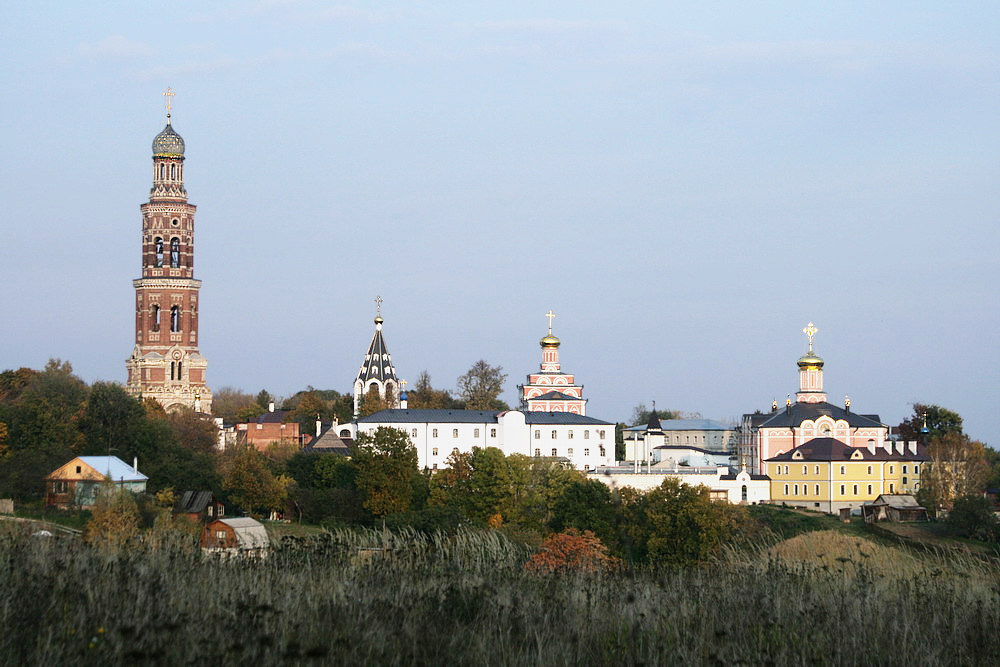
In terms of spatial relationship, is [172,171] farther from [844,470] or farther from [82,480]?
[844,470]

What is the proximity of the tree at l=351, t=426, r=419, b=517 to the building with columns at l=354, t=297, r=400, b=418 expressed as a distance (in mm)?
33313

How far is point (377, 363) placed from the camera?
Result: 96.4 metres

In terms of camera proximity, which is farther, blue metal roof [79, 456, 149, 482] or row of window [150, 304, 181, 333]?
row of window [150, 304, 181, 333]

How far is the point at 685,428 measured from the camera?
99875mm

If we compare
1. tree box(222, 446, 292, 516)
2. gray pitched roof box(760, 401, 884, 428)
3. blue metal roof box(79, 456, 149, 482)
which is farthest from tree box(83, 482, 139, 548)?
gray pitched roof box(760, 401, 884, 428)

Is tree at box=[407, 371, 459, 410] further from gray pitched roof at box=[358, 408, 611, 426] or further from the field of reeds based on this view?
the field of reeds

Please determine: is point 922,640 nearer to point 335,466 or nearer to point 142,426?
point 335,466

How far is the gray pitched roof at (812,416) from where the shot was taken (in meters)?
76.1

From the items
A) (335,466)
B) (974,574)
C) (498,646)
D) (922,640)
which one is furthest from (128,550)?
(335,466)

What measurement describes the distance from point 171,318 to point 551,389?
1047 inches

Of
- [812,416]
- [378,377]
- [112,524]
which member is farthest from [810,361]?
[112,524]

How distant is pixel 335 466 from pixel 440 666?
53.3 metres

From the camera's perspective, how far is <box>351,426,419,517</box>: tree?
54906mm

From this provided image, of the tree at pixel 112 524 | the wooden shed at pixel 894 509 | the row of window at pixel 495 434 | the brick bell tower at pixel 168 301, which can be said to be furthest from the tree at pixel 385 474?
the brick bell tower at pixel 168 301
